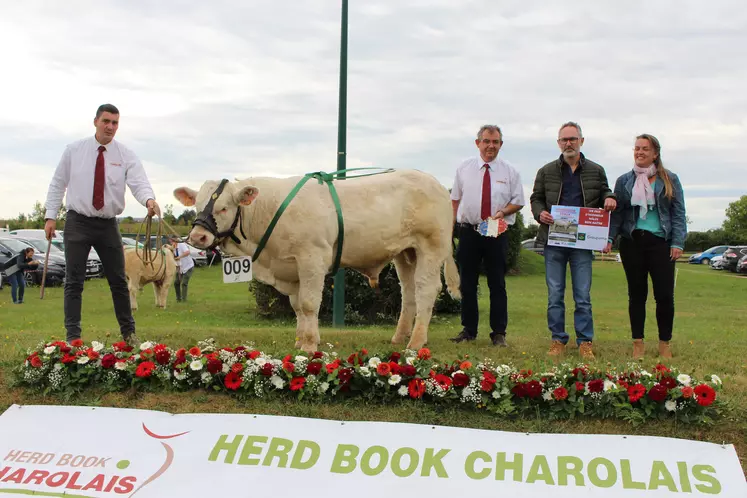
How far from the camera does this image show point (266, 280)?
6.63m

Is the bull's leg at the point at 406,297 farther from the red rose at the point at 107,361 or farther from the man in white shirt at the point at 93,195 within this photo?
the red rose at the point at 107,361

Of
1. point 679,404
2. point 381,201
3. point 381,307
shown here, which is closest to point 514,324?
point 381,307

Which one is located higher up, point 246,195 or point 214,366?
point 246,195

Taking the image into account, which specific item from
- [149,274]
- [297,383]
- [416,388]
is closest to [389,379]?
[416,388]

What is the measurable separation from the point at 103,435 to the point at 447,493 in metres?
2.46

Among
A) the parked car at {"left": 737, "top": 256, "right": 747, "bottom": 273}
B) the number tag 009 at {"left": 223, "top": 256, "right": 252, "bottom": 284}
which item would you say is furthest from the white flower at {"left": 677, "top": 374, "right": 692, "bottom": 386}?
the parked car at {"left": 737, "top": 256, "right": 747, "bottom": 273}

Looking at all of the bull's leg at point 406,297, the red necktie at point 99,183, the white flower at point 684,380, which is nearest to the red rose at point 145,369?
the red necktie at point 99,183

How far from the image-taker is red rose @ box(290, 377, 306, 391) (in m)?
5.30

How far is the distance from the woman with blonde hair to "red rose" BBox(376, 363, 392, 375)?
2795 millimetres

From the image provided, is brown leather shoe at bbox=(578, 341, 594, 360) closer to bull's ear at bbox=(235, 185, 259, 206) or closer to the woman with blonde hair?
the woman with blonde hair

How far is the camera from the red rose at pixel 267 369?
542 centimetres

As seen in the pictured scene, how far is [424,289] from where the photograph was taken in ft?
23.4

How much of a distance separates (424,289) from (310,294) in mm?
1354

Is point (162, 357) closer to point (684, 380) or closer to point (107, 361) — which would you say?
point (107, 361)
